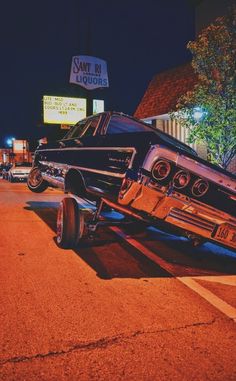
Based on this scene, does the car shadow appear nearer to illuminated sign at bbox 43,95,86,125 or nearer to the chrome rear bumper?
the chrome rear bumper

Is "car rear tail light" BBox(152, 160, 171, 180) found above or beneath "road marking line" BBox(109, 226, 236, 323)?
above

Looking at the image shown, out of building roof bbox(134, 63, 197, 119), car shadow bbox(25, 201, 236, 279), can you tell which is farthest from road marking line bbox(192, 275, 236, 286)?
building roof bbox(134, 63, 197, 119)

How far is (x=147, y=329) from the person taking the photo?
4059 mm

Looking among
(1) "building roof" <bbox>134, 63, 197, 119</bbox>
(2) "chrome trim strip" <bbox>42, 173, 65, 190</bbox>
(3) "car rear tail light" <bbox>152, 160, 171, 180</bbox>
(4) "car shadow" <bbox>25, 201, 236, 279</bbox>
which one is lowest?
(4) "car shadow" <bbox>25, 201, 236, 279</bbox>

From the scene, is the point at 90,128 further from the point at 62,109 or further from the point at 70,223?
the point at 62,109

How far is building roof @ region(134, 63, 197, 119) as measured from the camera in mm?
16734

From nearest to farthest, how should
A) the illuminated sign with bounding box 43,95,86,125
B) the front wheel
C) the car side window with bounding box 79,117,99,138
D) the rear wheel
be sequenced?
the rear wheel
the car side window with bounding box 79,117,99,138
the front wheel
the illuminated sign with bounding box 43,95,86,125

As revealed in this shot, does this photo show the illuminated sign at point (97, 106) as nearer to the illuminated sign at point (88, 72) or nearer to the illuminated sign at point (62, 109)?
the illuminated sign at point (62, 109)

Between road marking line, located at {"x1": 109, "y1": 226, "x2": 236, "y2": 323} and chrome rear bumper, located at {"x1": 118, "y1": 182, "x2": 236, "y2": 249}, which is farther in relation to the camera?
chrome rear bumper, located at {"x1": 118, "y1": 182, "x2": 236, "y2": 249}

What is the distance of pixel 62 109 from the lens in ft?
109

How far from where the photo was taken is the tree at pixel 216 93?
10.9 meters

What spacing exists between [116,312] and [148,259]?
2.41 meters

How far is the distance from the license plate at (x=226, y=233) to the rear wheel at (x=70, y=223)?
2360 mm

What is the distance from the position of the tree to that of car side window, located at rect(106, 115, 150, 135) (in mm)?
4070
